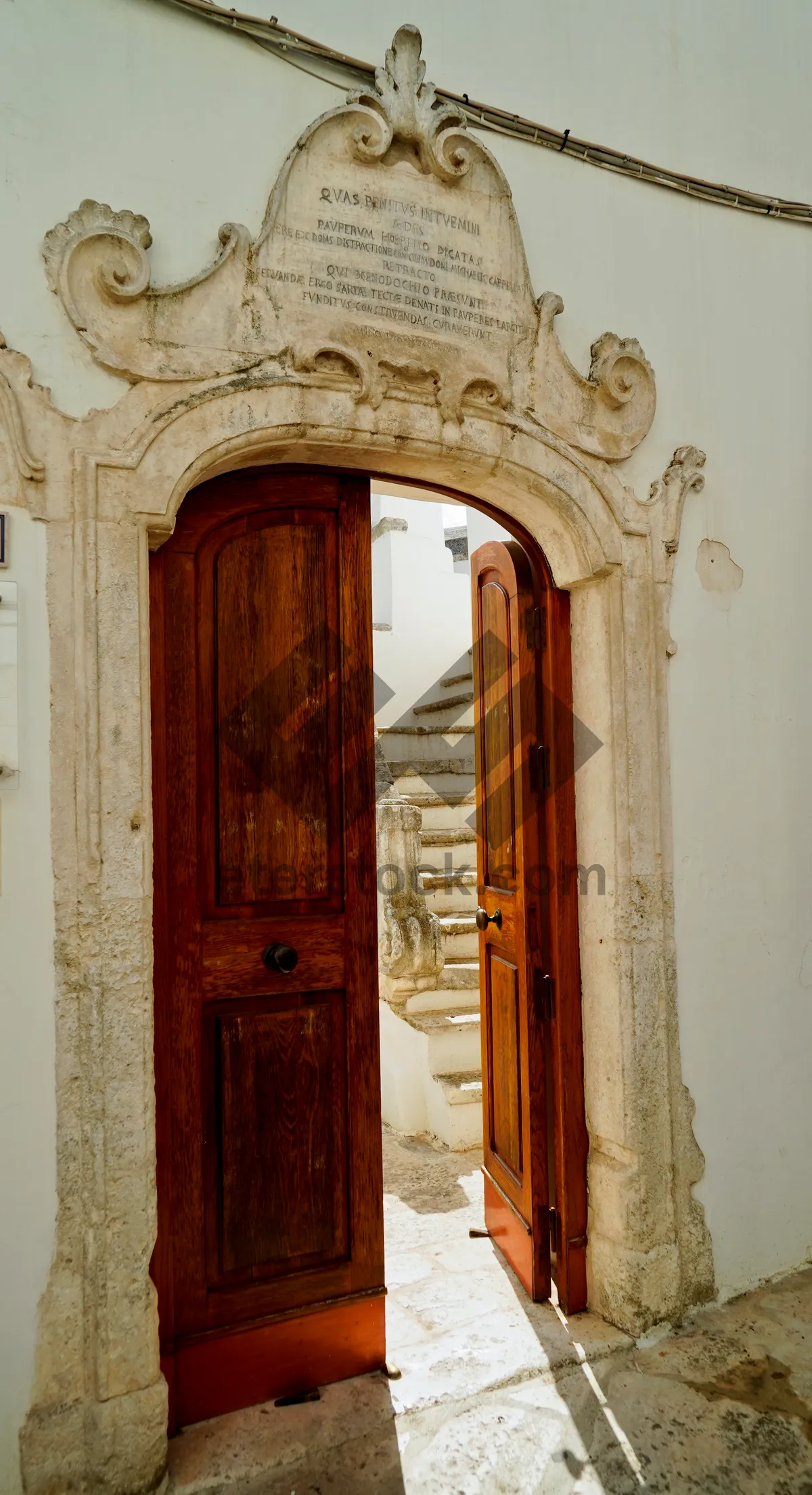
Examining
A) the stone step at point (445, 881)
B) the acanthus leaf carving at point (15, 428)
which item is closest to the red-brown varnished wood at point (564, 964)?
the acanthus leaf carving at point (15, 428)

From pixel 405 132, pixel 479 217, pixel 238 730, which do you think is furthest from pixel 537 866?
pixel 405 132

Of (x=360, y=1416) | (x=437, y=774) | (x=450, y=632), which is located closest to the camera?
(x=360, y=1416)

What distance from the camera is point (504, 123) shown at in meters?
2.80

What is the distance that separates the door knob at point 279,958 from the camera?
2516 millimetres

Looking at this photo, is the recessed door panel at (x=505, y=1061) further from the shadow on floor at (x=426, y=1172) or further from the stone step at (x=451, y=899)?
the stone step at (x=451, y=899)

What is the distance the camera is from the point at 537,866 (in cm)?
308

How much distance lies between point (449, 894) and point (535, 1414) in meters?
3.05

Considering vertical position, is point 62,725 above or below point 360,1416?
above

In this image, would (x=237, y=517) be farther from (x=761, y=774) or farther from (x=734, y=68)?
(x=734, y=68)

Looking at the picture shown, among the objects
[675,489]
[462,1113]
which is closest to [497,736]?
[675,489]

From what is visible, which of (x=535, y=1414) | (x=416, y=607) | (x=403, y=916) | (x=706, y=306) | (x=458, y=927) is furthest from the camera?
(x=416, y=607)

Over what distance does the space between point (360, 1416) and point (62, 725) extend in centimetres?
198

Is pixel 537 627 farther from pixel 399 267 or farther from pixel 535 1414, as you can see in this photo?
pixel 535 1414

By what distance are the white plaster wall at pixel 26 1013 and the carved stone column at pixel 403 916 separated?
2.67 meters
